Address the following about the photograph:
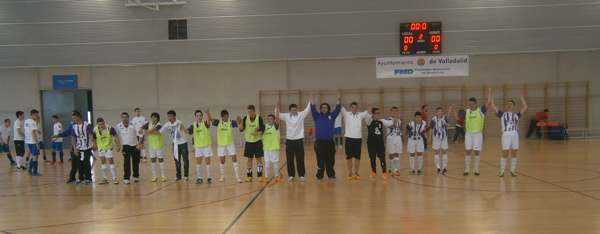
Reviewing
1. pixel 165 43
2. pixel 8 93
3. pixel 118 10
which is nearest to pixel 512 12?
pixel 165 43

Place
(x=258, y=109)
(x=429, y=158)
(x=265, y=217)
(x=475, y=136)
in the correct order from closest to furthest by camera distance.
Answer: (x=265, y=217) → (x=475, y=136) → (x=429, y=158) → (x=258, y=109)

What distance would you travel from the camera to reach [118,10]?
19.7 m

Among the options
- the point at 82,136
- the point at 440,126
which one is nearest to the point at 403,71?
the point at 440,126

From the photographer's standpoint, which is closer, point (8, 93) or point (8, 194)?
point (8, 194)

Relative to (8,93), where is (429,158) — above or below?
below

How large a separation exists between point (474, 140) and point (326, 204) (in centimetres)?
517

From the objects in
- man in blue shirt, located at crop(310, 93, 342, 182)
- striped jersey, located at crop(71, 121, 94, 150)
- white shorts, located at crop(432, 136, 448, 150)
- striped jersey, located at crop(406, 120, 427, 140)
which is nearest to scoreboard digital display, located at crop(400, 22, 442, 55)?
white shorts, located at crop(432, 136, 448, 150)

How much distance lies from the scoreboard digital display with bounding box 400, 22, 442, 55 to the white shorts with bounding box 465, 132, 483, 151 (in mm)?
9229

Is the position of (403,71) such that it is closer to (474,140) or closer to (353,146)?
(474,140)

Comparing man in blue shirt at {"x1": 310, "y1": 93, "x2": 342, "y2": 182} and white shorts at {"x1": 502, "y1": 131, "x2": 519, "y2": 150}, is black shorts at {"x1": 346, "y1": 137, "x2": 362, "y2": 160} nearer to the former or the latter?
man in blue shirt at {"x1": 310, "y1": 93, "x2": 342, "y2": 182}

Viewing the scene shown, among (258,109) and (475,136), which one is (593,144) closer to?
(475,136)

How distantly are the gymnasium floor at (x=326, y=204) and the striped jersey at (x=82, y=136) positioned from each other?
1059 millimetres

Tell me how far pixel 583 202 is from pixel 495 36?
1426cm

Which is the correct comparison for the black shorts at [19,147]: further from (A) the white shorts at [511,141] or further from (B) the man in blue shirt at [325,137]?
(A) the white shorts at [511,141]
